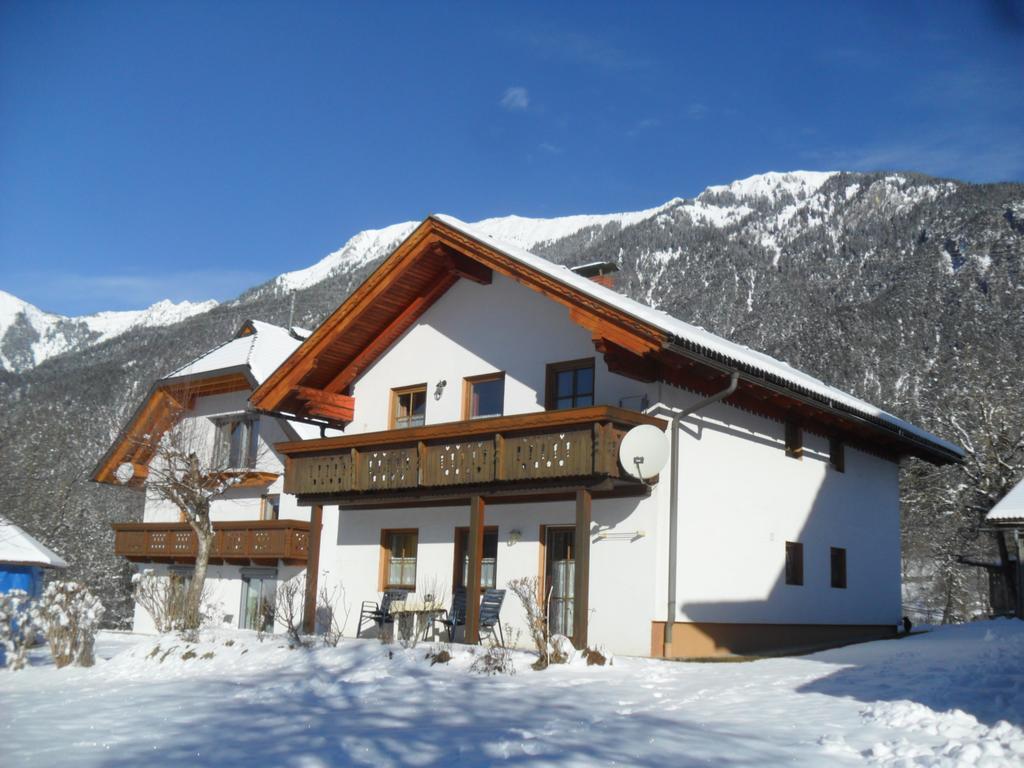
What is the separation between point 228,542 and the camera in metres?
24.6

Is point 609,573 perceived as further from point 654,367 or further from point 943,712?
point 943,712

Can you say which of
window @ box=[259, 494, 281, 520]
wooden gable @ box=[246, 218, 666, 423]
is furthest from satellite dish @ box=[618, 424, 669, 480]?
window @ box=[259, 494, 281, 520]

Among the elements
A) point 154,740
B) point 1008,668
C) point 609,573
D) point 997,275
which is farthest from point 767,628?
point 997,275

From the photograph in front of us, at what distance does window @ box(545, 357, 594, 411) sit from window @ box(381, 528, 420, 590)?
12.6ft

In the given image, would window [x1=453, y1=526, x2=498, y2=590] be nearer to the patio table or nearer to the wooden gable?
the patio table

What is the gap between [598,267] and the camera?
22312mm

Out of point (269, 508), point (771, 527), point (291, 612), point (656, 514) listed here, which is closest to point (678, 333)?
point (656, 514)

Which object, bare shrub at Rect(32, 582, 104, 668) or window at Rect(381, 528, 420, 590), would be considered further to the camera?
window at Rect(381, 528, 420, 590)

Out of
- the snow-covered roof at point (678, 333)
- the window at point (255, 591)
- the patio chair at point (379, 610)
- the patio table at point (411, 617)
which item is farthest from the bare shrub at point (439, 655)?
the window at point (255, 591)

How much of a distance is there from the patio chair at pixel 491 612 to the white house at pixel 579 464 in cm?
40

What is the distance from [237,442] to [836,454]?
1444 cm

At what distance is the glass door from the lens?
17.0m

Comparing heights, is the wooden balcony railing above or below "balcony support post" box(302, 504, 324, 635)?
above

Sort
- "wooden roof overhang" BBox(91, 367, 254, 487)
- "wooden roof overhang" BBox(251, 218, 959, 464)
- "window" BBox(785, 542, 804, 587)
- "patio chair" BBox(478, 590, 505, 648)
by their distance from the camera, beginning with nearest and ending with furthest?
"wooden roof overhang" BBox(251, 218, 959, 464), "patio chair" BBox(478, 590, 505, 648), "window" BBox(785, 542, 804, 587), "wooden roof overhang" BBox(91, 367, 254, 487)
